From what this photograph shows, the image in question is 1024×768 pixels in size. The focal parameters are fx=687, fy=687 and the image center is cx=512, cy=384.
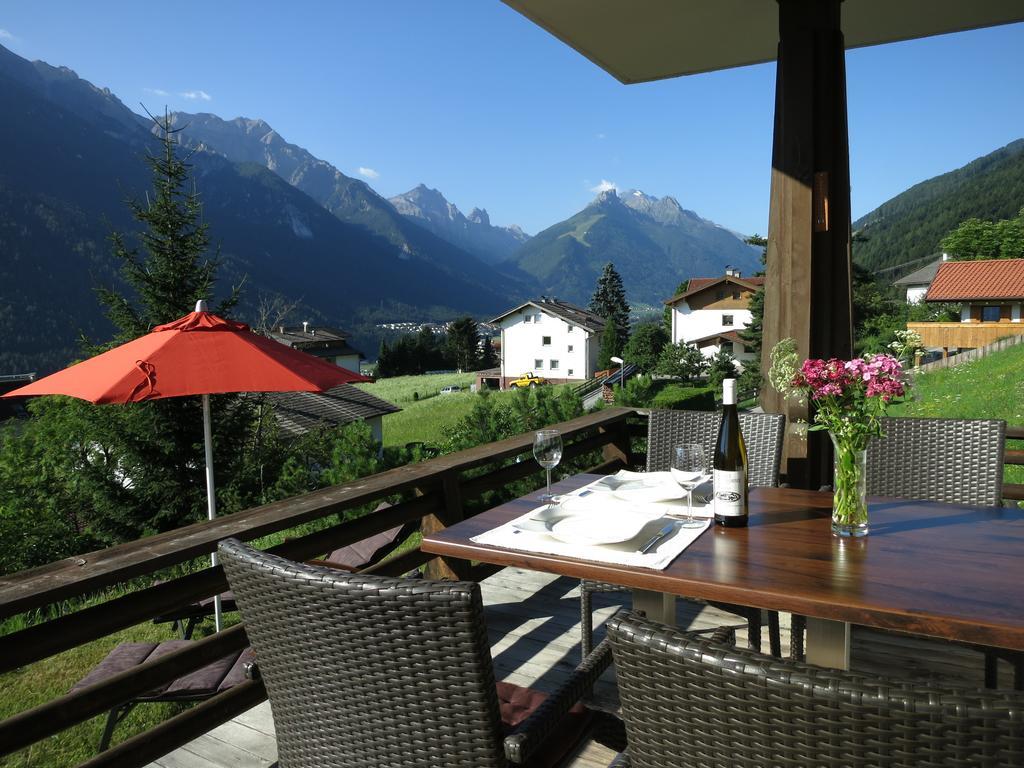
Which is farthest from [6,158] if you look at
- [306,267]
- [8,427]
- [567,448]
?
[567,448]

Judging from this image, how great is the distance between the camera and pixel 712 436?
2693mm

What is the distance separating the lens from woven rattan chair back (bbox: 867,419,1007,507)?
2.07 meters

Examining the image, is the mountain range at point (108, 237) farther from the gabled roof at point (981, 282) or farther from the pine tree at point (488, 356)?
the pine tree at point (488, 356)

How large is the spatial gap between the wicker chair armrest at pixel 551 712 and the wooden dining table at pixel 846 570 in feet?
0.54

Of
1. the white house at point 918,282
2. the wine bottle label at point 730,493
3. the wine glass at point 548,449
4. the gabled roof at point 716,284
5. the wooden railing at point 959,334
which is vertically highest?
the white house at point 918,282

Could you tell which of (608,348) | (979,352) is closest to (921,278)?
(608,348)

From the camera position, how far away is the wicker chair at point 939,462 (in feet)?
6.77

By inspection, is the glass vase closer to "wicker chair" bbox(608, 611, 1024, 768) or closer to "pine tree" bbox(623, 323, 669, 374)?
"wicker chair" bbox(608, 611, 1024, 768)

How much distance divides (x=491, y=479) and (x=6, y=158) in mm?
121988

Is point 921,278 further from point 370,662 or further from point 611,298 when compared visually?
point 370,662

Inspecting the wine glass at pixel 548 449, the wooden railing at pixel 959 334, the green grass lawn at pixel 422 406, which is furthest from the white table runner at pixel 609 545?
the wooden railing at pixel 959 334

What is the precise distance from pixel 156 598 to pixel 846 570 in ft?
5.29

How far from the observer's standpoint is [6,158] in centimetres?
9681

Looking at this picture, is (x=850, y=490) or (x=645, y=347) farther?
(x=645, y=347)
